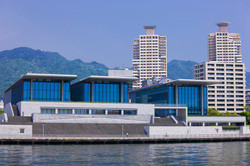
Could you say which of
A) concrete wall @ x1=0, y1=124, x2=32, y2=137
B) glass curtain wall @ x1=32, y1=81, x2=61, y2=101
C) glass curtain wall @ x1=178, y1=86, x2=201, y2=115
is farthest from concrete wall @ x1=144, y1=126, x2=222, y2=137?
glass curtain wall @ x1=32, y1=81, x2=61, y2=101

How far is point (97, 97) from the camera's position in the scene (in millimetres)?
156375

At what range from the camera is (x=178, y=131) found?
126 m

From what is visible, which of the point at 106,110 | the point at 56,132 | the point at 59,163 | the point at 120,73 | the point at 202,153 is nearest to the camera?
the point at 59,163

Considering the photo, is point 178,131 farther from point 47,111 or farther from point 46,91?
point 46,91

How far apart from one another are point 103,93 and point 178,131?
40543 millimetres

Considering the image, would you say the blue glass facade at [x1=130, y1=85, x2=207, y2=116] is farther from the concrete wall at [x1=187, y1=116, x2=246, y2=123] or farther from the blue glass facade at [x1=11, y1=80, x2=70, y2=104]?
the blue glass facade at [x1=11, y1=80, x2=70, y2=104]

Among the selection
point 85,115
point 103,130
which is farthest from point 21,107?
point 103,130

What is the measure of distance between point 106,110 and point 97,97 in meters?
15.5

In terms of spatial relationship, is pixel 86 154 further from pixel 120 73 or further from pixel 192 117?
pixel 120 73

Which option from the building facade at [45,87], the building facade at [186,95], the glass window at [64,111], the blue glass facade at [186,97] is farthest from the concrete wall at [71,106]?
the blue glass facade at [186,97]

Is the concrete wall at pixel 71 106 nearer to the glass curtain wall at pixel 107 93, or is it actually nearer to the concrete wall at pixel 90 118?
the concrete wall at pixel 90 118

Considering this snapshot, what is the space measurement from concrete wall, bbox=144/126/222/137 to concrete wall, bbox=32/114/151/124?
14687mm

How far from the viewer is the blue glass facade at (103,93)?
15588cm

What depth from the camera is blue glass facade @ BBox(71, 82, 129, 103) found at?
15588cm
